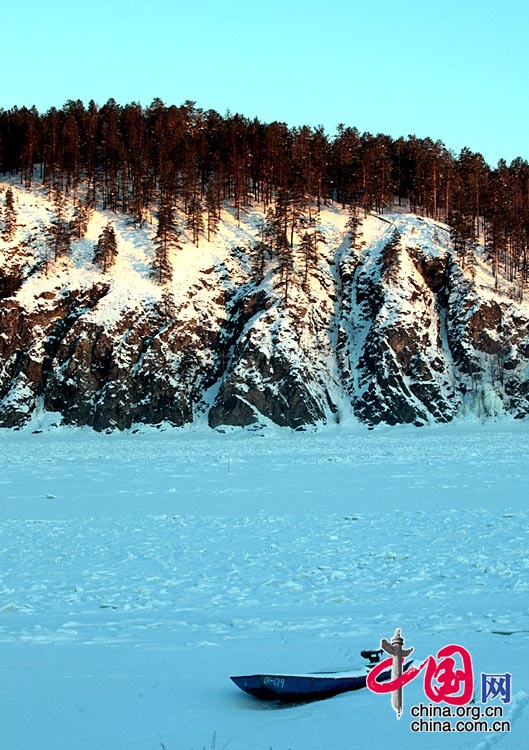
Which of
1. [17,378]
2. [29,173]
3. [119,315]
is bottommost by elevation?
[17,378]

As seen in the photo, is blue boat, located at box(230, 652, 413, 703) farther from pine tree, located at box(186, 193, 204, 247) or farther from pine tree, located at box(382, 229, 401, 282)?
pine tree, located at box(186, 193, 204, 247)

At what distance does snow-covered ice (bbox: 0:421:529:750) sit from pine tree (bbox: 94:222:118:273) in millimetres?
40205

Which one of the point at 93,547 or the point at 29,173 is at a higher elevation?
the point at 29,173

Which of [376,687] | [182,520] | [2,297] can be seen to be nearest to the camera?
[376,687]

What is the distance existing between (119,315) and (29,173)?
34485mm

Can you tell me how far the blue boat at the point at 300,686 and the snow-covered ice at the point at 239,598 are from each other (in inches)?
5.1

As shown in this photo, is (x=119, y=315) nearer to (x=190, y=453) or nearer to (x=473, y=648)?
(x=190, y=453)

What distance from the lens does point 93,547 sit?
1419 cm

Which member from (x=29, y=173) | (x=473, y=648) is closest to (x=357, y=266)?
(x=29, y=173)

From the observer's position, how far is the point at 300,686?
20.4 ft

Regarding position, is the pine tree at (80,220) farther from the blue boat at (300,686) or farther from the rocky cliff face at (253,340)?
the blue boat at (300,686)

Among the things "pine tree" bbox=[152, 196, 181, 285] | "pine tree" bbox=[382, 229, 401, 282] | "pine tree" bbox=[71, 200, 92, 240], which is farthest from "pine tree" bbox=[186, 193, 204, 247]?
"pine tree" bbox=[382, 229, 401, 282]

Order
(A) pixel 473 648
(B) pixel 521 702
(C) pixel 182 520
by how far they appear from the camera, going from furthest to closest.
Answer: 1. (C) pixel 182 520
2. (A) pixel 473 648
3. (B) pixel 521 702

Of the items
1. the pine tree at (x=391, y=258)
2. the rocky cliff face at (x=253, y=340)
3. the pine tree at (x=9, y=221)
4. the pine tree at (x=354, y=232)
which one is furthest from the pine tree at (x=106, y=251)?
the pine tree at (x=391, y=258)
